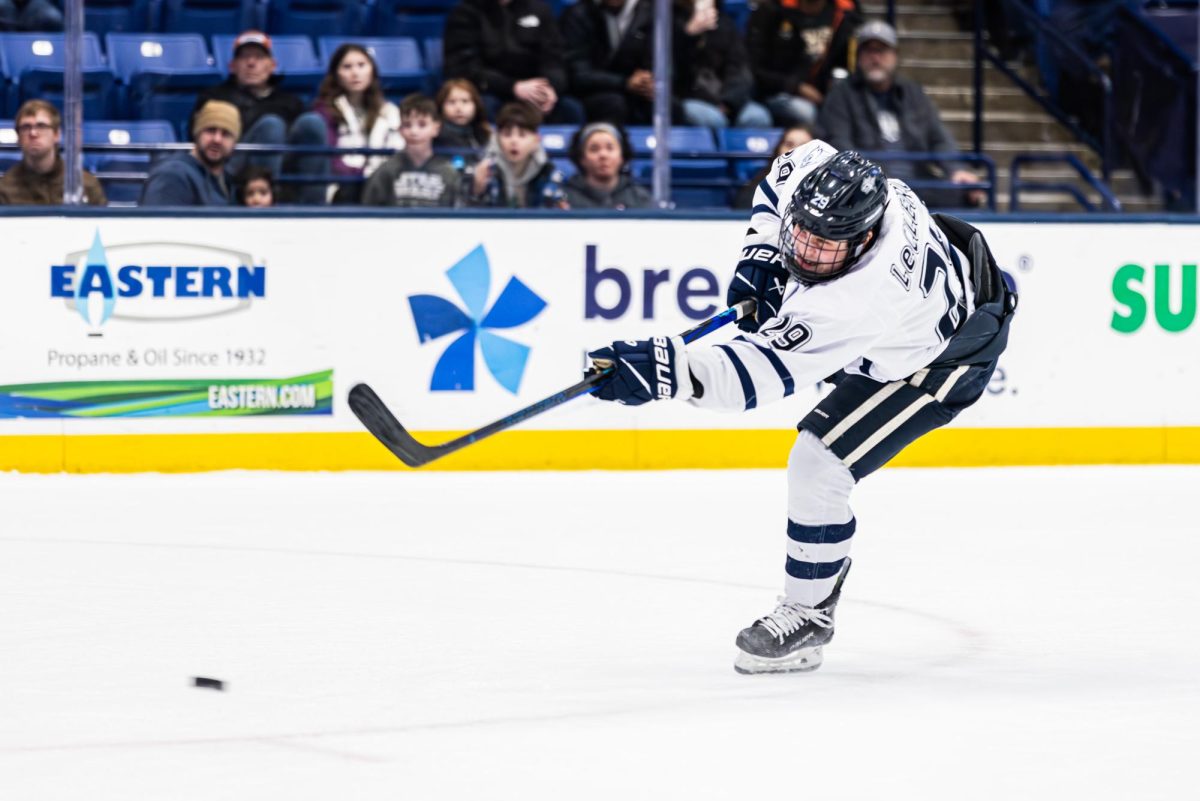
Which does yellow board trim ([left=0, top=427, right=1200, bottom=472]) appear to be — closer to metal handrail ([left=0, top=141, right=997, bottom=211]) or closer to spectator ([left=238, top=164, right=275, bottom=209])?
spectator ([left=238, top=164, right=275, bottom=209])

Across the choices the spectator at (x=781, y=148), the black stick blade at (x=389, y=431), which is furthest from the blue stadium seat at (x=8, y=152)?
the black stick blade at (x=389, y=431)

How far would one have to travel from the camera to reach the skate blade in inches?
157

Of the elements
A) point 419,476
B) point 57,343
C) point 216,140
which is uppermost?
point 216,140

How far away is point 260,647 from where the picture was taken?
420 centimetres

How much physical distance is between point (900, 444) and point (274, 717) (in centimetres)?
146

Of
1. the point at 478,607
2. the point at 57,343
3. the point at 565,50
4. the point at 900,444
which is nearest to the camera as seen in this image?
the point at 900,444

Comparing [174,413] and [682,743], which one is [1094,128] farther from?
[682,743]

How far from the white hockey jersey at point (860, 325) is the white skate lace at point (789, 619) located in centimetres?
52

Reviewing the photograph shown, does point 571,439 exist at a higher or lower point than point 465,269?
lower

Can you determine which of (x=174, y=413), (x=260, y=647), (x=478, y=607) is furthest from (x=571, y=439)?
(x=260, y=647)

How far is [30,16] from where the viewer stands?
27.4 feet

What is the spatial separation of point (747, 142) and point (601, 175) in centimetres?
145

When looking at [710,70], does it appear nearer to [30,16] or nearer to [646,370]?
[30,16]

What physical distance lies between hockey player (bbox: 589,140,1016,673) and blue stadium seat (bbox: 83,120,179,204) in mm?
4203
